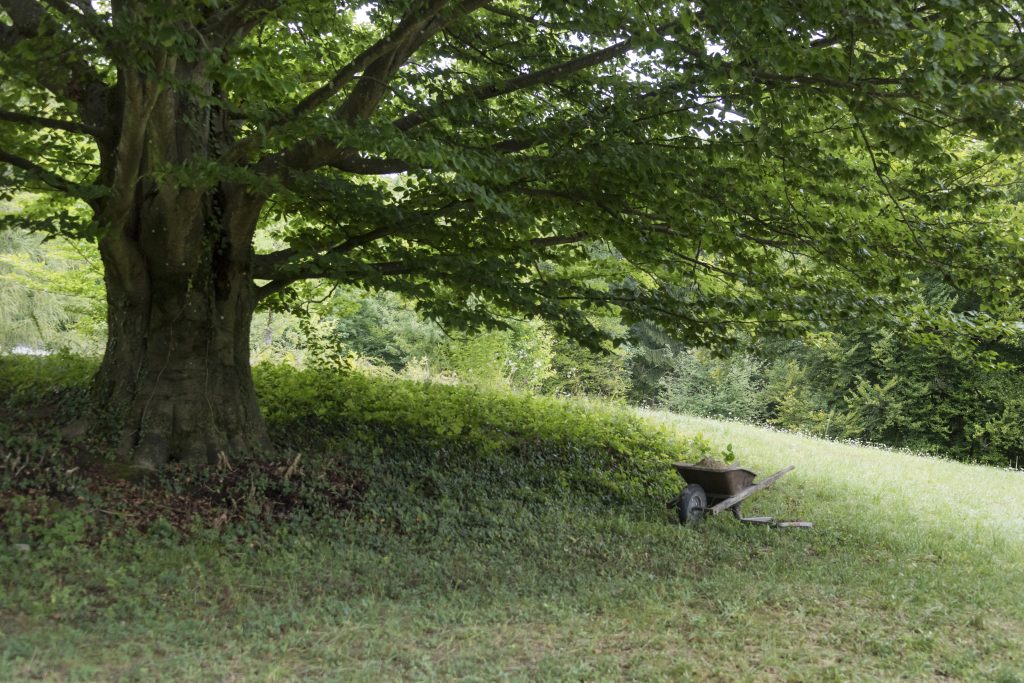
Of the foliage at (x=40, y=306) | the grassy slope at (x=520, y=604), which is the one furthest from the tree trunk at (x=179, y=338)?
the foliage at (x=40, y=306)

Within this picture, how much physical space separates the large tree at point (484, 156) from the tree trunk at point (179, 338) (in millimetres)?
26

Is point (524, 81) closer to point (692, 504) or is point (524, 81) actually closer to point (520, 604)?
point (520, 604)

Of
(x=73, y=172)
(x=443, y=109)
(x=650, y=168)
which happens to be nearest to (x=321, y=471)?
(x=443, y=109)

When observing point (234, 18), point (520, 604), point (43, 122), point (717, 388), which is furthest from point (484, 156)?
point (717, 388)

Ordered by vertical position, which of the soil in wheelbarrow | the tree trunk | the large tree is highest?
the large tree

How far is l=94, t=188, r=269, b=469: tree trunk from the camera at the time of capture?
8609 millimetres

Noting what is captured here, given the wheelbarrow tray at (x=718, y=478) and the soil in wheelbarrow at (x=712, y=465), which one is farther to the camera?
the soil in wheelbarrow at (x=712, y=465)

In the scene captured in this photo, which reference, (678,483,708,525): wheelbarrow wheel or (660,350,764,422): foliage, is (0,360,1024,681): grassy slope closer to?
(678,483,708,525): wheelbarrow wheel

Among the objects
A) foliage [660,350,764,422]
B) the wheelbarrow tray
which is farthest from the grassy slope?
foliage [660,350,764,422]

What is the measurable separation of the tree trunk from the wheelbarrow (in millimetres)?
4875

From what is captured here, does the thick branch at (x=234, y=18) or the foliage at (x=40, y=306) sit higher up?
the thick branch at (x=234, y=18)

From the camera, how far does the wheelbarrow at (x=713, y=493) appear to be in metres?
9.55

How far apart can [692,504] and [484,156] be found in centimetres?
483

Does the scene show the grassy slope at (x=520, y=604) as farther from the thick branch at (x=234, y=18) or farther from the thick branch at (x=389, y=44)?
the thick branch at (x=234, y=18)
